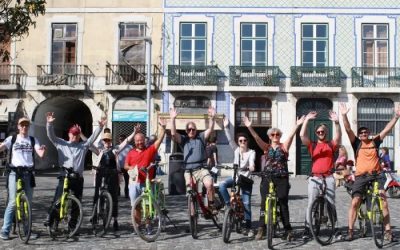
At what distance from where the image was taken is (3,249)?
7.25 meters

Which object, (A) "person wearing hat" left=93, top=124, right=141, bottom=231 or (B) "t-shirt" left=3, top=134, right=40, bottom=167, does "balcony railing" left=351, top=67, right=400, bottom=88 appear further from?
(B) "t-shirt" left=3, top=134, right=40, bottom=167

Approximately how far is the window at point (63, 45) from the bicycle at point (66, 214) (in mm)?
17966

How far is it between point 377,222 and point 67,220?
4.72 meters

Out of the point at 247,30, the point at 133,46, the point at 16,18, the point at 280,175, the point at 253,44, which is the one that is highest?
the point at 247,30

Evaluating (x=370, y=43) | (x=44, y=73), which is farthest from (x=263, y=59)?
(x=44, y=73)

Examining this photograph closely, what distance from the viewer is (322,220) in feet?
25.9

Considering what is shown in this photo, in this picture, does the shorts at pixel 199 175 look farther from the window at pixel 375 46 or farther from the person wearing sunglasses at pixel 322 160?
the window at pixel 375 46

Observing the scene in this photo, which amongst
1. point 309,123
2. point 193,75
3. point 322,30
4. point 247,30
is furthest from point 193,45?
point 309,123

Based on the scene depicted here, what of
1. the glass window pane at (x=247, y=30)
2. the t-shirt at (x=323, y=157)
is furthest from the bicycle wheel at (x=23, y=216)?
the glass window pane at (x=247, y=30)

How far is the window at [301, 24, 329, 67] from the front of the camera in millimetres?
24562

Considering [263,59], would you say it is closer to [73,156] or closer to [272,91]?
[272,91]

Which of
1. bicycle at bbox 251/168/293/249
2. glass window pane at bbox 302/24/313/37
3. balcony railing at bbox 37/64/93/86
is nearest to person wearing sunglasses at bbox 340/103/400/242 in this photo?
bicycle at bbox 251/168/293/249

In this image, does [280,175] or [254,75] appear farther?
[254,75]

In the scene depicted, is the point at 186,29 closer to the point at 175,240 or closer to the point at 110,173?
the point at 110,173
